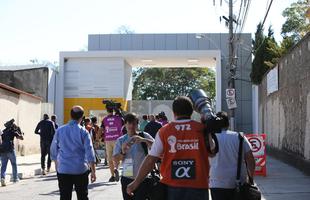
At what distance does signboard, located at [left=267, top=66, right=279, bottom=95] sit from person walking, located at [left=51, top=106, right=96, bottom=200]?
1699 cm

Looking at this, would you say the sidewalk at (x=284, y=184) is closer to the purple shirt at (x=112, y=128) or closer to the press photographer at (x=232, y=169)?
the purple shirt at (x=112, y=128)

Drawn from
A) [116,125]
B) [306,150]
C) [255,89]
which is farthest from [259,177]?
[255,89]

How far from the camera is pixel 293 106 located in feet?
63.6

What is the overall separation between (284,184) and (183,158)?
30.5ft

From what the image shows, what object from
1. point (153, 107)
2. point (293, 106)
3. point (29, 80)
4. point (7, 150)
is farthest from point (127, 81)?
point (7, 150)

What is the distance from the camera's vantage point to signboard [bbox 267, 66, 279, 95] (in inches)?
945

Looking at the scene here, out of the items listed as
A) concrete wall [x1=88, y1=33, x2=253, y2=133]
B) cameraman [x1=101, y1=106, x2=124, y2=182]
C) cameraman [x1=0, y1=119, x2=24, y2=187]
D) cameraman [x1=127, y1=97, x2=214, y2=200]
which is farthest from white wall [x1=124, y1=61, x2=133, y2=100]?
cameraman [x1=127, y1=97, x2=214, y2=200]

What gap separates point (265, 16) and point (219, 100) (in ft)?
68.9

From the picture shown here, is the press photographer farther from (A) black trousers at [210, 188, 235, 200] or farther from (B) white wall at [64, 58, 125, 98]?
(B) white wall at [64, 58, 125, 98]

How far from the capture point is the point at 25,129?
1052 inches

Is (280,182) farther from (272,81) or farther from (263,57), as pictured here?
(263,57)

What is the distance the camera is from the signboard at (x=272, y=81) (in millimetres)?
24000

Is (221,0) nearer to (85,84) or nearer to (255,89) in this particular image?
(255,89)

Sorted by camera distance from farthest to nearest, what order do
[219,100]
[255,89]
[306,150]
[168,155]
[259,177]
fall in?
[219,100]
[255,89]
[306,150]
[259,177]
[168,155]
